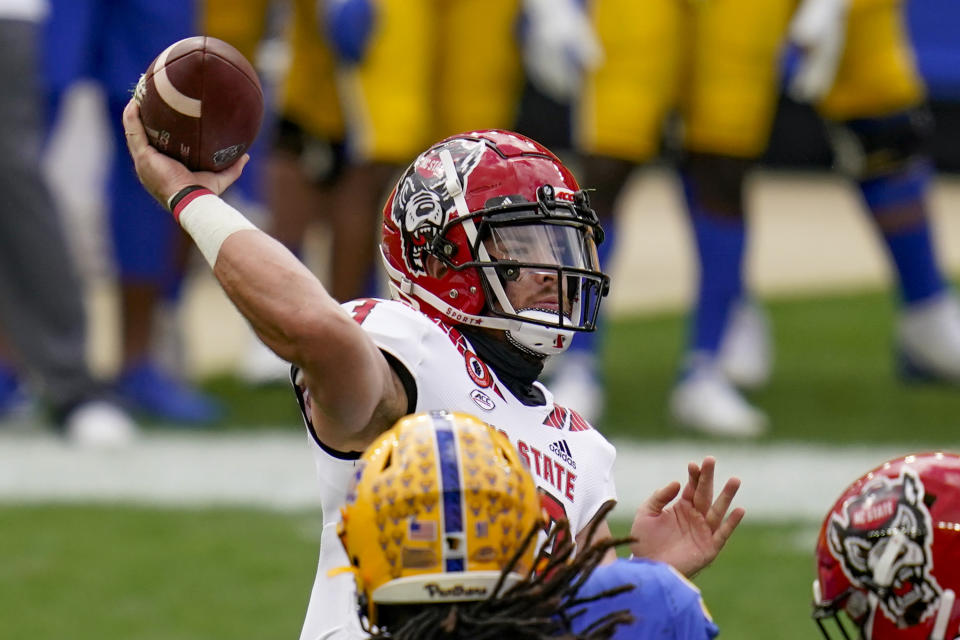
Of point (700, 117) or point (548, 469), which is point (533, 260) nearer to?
point (548, 469)

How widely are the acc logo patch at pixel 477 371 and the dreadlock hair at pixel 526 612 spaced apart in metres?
0.56

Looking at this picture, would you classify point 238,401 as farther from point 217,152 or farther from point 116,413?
point 217,152

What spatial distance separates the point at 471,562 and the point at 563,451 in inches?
26.7

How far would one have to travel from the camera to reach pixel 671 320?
8047mm

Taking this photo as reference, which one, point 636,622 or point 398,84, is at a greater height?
point 398,84

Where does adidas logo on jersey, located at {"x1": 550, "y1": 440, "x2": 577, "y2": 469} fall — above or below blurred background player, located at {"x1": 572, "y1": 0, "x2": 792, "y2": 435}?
below

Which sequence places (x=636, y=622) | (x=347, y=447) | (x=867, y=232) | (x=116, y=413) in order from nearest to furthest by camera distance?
(x=636, y=622)
(x=347, y=447)
(x=116, y=413)
(x=867, y=232)

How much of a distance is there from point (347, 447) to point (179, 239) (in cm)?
381

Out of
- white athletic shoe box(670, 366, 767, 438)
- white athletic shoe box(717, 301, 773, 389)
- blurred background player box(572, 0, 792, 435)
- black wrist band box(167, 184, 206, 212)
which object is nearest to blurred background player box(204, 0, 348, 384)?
blurred background player box(572, 0, 792, 435)

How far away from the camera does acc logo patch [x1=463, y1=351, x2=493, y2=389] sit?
2.41 meters

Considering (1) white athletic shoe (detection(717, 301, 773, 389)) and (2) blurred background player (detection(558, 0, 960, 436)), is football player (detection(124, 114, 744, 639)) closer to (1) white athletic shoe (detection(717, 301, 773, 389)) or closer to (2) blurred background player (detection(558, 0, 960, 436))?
(2) blurred background player (detection(558, 0, 960, 436))

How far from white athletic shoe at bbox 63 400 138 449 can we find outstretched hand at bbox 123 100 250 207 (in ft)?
10.3

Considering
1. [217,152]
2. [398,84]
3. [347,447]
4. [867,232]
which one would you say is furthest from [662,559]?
[867,232]

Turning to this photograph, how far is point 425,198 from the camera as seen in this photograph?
2484 millimetres
